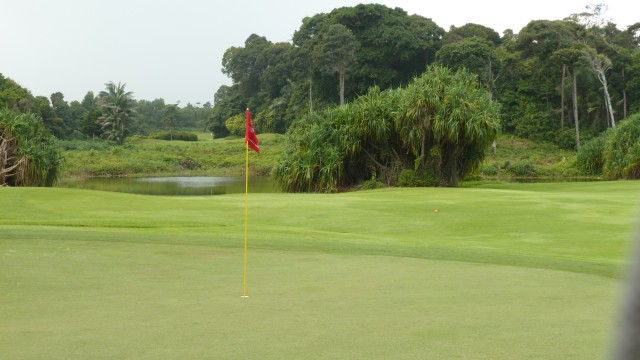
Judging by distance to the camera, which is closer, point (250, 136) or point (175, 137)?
point (250, 136)

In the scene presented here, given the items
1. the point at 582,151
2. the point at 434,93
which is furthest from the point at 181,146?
the point at 434,93

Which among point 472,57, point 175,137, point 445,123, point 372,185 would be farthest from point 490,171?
point 175,137

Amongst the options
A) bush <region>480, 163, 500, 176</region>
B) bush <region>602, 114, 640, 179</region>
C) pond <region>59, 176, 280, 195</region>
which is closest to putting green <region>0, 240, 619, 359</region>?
pond <region>59, 176, 280, 195</region>

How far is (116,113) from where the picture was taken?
8456 centimetres

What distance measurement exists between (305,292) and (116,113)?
8072 cm

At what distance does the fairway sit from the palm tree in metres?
69.6

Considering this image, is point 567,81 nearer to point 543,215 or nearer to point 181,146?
point 181,146

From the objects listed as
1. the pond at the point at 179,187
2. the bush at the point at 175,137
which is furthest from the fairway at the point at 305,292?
the bush at the point at 175,137

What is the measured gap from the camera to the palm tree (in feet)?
277

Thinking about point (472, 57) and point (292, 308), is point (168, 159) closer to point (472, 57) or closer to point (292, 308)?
point (472, 57)

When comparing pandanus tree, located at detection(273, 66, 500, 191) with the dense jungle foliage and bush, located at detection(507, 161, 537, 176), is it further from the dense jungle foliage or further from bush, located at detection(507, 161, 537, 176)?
→ bush, located at detection(507, 161, 537, 176)

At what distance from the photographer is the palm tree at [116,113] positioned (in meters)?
84.6

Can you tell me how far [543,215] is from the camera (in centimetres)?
1738

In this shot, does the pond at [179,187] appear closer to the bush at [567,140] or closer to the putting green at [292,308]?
the putting green at [292,308]
